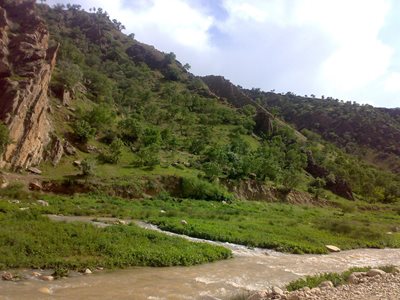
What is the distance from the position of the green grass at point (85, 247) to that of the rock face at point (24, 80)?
25.7 meters

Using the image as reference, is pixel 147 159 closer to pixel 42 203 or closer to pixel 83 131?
pixel 83 131

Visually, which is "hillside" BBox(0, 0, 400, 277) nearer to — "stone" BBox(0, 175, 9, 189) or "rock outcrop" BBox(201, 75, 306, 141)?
"stone" BBox(0, 175, 9, 189)

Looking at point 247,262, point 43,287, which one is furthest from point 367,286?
point 43,287

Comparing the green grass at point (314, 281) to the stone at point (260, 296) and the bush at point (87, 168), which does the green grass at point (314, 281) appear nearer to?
the stone at point (260, 296)

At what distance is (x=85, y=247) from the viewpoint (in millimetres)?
22156

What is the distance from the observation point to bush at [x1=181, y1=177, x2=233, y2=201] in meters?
59.9

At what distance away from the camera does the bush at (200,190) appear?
5988 cm

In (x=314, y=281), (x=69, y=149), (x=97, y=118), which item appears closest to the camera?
(x=314, y=281)

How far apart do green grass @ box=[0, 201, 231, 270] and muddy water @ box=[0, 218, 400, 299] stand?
0.91 meters

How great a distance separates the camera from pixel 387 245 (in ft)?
136

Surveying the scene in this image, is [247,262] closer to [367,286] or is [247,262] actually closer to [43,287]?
[367,286]

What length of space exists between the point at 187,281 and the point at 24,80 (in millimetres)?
44725

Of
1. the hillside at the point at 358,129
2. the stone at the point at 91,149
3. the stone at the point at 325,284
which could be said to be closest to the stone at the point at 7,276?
the stone at the point at 325,284

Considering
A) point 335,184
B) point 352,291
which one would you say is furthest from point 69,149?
point 335,184
